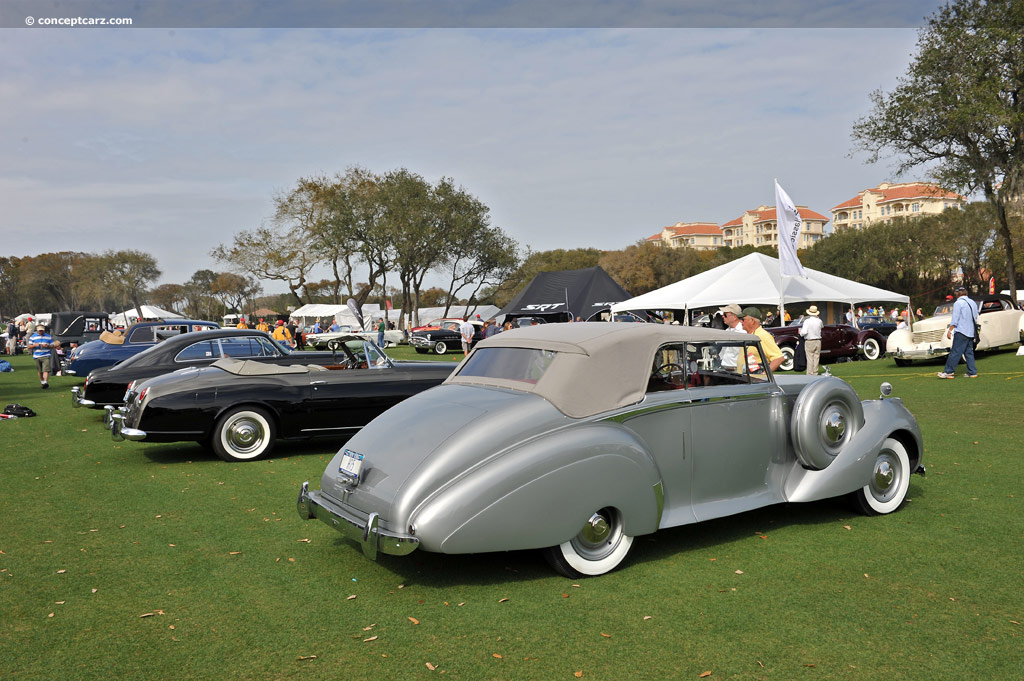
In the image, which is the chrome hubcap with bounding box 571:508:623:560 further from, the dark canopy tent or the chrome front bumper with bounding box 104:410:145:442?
the dark canopy tent

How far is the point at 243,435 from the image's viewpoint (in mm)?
8633

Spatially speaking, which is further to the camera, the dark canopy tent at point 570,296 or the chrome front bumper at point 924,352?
the dark canopy tent at point 570,296

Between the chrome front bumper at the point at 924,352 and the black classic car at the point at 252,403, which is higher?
the black classic car at the point at 252,403

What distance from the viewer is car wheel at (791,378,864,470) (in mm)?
5281

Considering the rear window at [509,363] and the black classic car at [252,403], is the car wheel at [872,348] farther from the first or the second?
the rear window at [509,363]

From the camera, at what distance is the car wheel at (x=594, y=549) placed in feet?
14.5

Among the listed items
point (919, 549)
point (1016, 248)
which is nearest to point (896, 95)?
point (919, 549)

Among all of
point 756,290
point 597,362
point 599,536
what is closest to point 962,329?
point 756,290

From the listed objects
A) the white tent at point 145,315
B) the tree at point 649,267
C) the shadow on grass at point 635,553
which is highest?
the tree at point 649,267

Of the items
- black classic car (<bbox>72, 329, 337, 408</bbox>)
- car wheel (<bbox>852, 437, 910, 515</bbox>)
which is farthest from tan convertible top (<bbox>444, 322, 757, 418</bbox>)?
black classic car (<bbox>72, 329, 337, 408</bbox>)

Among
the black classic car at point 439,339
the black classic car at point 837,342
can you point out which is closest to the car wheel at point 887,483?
the black classic car at point 837,342

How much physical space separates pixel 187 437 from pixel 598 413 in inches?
225

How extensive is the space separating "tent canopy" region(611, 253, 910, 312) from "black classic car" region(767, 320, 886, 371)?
6.32 feet

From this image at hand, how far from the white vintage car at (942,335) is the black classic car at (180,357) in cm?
1451
